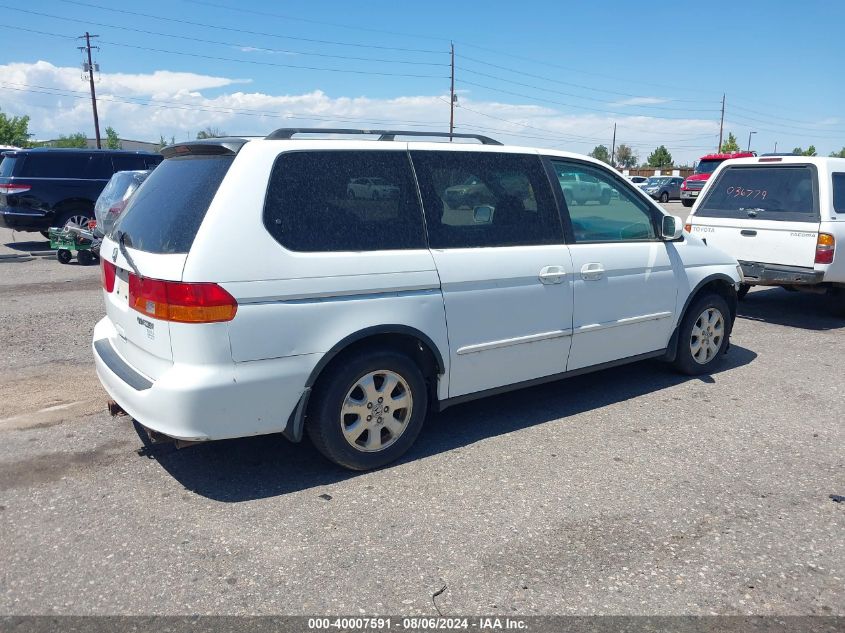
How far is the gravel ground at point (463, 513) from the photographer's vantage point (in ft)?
9.69

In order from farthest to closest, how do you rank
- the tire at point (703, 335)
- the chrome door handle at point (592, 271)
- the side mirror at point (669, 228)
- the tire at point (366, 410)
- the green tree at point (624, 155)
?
the green tree at point (624, 155), the tire at point (703, 335), the side mirror at point (669, 228), the chrome door handle at point (592, 271), the tire at point (366, 410)

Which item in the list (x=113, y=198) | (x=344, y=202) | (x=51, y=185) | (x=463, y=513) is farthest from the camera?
(x=51, y=185)

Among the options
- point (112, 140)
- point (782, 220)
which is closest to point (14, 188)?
point (782, 220)

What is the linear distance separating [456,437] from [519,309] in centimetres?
95

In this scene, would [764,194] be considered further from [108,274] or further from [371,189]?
[108,274]

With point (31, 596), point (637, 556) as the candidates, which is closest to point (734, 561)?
point (637, 556)

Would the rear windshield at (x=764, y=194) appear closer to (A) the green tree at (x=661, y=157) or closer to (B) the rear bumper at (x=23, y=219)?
(B) the rear bumper at (x=23, y=219)

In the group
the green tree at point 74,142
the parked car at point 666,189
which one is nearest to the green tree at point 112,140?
the green tree at point 74,142

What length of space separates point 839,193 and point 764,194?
774mm

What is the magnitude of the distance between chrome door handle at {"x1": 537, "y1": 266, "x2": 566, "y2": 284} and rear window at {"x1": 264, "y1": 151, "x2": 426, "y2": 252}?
926 mm

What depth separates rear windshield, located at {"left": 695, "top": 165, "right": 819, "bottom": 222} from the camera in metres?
7.98

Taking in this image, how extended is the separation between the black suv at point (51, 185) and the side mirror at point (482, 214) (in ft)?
39.4

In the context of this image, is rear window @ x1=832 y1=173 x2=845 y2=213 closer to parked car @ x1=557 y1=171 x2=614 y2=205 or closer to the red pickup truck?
parked car @ x1=557 y1=171 x2=614 y2=205

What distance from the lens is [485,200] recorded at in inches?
176
